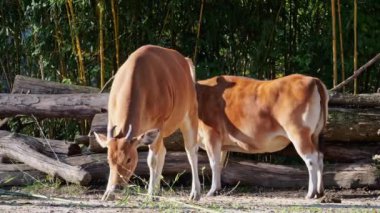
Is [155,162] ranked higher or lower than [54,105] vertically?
lower

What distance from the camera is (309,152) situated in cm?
1038

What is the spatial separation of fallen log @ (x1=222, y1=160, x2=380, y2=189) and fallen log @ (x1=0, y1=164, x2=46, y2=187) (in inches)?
90.7

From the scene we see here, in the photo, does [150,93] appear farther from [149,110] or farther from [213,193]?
[213,193]

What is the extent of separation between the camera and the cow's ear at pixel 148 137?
323 inches

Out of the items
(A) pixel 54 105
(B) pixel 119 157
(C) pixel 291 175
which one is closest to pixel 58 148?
(A) pixel 54 105

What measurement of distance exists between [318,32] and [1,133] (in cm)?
487

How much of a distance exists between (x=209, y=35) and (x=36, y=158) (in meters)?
3.48

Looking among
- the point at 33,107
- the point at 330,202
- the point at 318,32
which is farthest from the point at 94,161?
the point at 318,32

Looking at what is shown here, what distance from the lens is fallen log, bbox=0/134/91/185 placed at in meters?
10.7

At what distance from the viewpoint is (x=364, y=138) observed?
11.2 m

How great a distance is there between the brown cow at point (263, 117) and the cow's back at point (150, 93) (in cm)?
126

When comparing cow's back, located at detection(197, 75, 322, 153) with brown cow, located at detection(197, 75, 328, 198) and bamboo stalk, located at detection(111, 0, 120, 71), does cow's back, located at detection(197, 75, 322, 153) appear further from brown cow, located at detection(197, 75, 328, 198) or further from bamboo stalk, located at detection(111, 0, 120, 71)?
bamboo stalk, located at detection(111, 0, 120, 71)

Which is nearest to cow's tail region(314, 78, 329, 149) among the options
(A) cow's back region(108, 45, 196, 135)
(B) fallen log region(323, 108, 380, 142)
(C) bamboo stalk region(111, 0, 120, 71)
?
(B) fallen log region(323, 108, 380, 142)

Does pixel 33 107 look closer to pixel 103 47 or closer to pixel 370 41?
pixel 103 47
